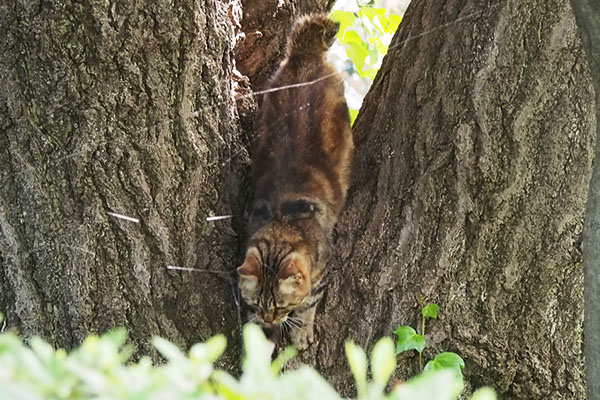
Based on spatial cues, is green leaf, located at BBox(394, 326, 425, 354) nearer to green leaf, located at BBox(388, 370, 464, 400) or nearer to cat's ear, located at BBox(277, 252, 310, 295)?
cat's ear, located at BBox(277, 252, 310, 295)

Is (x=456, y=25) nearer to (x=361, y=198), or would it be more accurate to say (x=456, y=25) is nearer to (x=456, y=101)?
(x=456, y=101)

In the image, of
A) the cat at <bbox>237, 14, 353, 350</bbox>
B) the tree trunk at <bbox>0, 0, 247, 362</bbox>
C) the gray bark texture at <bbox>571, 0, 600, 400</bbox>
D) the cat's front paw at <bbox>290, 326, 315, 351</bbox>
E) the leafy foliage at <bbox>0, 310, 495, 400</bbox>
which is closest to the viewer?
the leafy foliage at <bbox>0, 310, 495, 400</bbox>

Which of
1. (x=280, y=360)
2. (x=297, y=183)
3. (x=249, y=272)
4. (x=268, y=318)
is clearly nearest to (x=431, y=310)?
(x=249, y=272)

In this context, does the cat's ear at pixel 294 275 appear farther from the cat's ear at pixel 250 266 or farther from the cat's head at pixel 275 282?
the cat's ear at pixel 250 266

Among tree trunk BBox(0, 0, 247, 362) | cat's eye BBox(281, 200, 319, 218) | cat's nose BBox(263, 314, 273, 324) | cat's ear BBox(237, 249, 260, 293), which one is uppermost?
tree trunk BBox(0, 0, 247, 362)

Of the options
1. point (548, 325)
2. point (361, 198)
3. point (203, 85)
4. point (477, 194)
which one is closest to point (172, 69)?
point (203, 85)

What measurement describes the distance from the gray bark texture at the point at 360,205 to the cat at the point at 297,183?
252 millimetres

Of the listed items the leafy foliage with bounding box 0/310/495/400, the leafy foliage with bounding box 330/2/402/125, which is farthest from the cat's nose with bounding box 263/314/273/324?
the leafy foliage with bounding box 0/310/495/400

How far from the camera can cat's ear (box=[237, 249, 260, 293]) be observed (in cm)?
272

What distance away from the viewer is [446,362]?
7.69ft

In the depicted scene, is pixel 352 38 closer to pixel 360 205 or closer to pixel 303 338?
pixel 360 205

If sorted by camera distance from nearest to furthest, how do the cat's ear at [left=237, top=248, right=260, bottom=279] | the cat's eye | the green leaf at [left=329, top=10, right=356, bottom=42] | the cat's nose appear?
the cat's ear at [left=237, top=248, right=260, bottom=279], the cat's nose, the cat's eye, the green leaf at [left=329, top=10, right=356, bottom=42]

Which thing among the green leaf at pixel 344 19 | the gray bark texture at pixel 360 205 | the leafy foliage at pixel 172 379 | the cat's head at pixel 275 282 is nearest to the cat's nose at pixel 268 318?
the cat's head at pixel 275 282

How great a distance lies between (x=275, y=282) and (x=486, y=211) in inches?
36.6
